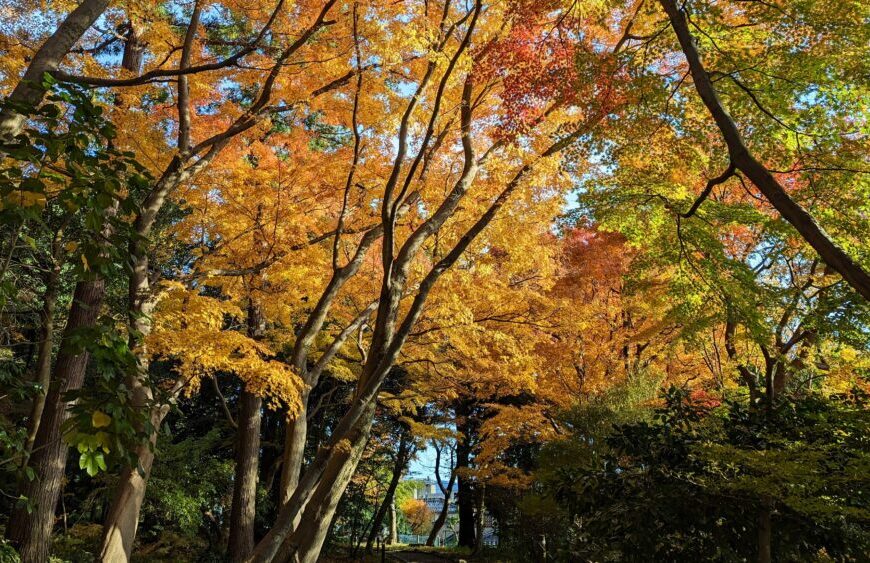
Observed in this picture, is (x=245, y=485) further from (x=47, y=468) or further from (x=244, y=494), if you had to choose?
(x=47, y=468)

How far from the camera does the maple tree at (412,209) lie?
131 inches

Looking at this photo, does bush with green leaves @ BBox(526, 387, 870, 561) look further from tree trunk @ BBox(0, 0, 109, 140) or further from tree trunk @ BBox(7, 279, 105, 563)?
tree trunk @ BBox(7, 279, 105, 563)

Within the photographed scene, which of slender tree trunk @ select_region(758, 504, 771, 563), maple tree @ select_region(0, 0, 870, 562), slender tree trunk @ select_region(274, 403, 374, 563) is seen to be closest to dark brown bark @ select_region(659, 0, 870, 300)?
maple tree @ select_region(0, 0, 870, 562)

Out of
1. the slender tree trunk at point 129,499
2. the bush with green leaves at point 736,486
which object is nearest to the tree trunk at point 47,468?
the slender tree trunk at point 129,499

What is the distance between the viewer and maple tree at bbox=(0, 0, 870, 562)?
333 cm

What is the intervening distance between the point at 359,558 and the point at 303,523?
12158 mm

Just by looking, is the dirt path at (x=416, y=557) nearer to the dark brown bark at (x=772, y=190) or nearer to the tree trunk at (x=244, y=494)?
the tree trunk at (x=244, y=494)

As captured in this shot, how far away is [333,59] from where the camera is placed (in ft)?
24.0

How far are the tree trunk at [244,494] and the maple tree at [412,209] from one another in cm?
6

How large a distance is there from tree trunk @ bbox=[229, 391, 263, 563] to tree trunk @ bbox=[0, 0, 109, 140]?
25.8 ft

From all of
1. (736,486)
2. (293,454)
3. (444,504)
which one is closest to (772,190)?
Answer: (736,486)

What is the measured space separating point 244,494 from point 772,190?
981 cm

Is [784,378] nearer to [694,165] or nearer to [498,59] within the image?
[694,165]

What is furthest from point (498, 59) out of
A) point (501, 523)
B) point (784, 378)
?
point (501, 523)
